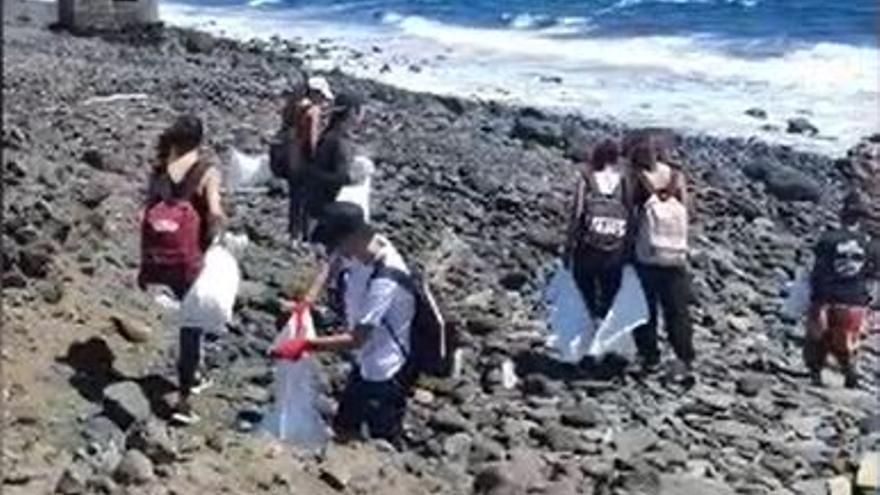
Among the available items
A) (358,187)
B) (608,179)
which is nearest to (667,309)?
(608,179)

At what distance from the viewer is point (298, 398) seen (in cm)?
885

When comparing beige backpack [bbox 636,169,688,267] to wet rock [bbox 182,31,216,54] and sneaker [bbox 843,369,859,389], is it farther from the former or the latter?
wet rock [bbox 182,31,216,54]

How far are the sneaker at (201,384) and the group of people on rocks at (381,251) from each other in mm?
16

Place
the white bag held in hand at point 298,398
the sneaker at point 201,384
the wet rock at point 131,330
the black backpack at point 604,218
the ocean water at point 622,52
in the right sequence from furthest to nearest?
the ocean water at point 622,52 < the black backpack at point 604,218 < the wet rock at point 131,330 < the sneaker at point 201,384 < the white bag held in hand at point 298,398

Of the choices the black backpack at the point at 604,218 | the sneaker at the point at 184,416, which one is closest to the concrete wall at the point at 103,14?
the black backpack at the point at 604,218

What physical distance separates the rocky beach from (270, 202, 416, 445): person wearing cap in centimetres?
38

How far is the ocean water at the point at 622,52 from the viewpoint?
87.7 feet

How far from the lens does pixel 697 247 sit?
51.3 ft

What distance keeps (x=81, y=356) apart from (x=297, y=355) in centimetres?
127

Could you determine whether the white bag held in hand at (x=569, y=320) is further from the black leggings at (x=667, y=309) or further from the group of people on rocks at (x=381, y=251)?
the black leggings at (x=667, y=309)

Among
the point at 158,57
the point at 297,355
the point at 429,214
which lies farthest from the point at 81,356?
the point at 158,57

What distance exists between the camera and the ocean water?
26734mm

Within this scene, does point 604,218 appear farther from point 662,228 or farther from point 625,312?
point 625,312

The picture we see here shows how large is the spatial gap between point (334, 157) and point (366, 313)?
11.0 feet
